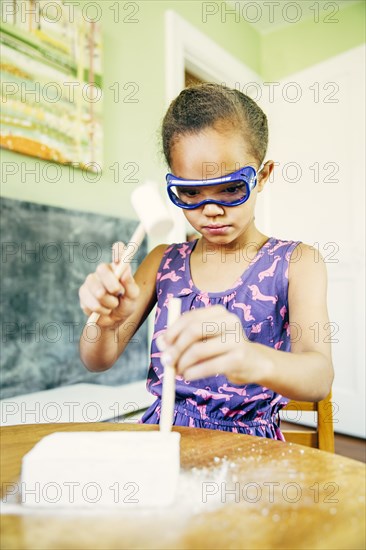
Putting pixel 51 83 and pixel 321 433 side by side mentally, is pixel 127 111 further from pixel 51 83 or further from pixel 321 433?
pixel 321 433

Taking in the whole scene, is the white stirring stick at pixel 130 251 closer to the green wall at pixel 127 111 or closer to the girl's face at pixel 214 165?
the girl's face at pixel 214 165

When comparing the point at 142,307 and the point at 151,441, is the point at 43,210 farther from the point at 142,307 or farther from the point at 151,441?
the point at 151,441

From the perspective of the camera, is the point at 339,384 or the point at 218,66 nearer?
the point at 339,384

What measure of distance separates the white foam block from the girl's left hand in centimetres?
10

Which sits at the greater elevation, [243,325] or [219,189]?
[219,189]

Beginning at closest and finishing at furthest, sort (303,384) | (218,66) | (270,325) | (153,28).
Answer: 1. (303,384)
2. (270,325)
3. (153,28)
4. (218,66)

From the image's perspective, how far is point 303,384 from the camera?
0.72 metres

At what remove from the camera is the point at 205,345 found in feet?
1.82

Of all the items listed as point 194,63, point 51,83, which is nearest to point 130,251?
point 51,83

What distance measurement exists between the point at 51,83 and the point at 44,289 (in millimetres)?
878

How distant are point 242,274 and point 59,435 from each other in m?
0.62

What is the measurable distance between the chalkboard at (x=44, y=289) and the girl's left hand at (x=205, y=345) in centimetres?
135

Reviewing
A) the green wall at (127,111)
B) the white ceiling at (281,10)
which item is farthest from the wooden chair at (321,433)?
the white ceiling at (281,10)

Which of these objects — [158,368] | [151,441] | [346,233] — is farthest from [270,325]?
[346,233]
